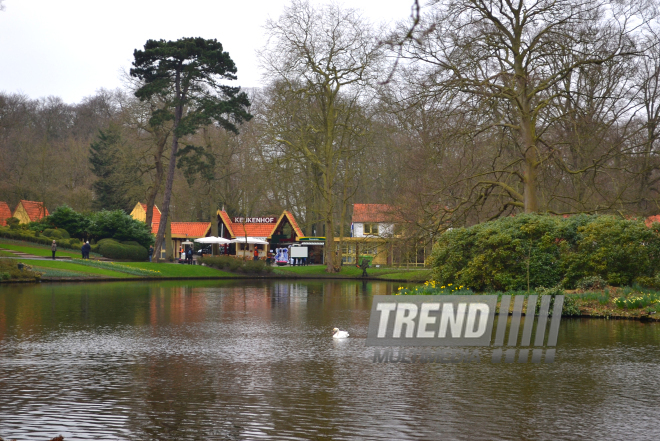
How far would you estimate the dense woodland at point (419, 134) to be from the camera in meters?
23.8

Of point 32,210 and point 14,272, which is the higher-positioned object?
point 32,210

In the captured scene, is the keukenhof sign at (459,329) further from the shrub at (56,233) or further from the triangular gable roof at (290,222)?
the triangular gable roof at (290,222)

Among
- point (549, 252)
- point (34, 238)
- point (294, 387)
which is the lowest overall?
point (294, 387)

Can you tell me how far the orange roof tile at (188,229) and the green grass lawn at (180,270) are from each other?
2276 cm

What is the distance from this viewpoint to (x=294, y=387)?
10117 mm

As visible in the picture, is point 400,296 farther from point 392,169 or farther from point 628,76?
point 392,169

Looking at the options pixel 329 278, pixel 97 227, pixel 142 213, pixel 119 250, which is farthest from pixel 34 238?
pixel 142 213

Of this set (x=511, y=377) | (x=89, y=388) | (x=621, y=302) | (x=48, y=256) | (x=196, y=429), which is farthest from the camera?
(x=48, y=256)

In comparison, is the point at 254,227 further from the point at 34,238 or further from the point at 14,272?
the point at 14,272

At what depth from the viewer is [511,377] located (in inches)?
425

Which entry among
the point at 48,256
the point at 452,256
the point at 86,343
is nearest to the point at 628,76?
the point at 452,256

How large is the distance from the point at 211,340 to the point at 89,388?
5.51 metres

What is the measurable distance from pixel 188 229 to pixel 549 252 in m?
55.0

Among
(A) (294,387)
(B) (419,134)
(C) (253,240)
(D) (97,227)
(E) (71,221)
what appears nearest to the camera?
(A) (294,387)
